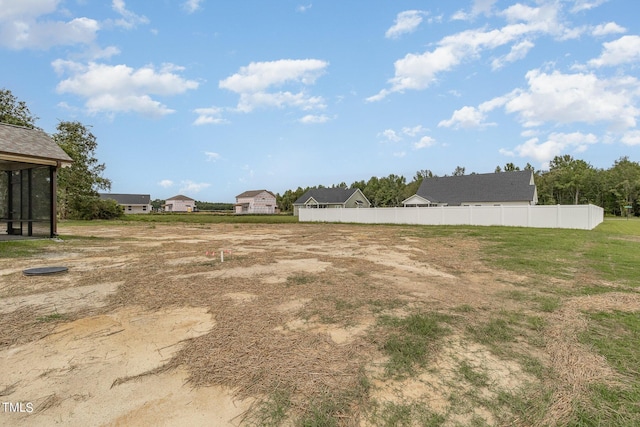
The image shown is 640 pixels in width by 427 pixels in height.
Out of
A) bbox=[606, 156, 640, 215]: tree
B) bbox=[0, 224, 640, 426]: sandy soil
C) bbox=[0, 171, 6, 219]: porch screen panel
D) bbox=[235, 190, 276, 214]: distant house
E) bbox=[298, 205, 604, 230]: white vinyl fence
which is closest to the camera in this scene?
bbox=[0, 224, 640, 426]: sandy soil

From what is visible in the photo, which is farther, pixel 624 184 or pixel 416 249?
pixel 624 184

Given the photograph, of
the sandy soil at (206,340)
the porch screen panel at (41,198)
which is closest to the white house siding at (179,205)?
the porch screen panel at (41,198)

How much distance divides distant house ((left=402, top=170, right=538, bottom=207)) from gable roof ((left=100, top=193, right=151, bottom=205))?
204ft

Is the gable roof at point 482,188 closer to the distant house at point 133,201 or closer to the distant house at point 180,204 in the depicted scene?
the distant house at point 133,201

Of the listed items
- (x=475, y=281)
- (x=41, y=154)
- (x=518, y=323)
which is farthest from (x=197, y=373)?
(x=41, y=154)

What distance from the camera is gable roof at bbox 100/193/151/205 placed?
2649 inches

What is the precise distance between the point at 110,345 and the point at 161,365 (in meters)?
0.81

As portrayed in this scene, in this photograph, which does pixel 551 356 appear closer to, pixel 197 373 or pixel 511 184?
pixel 197 373

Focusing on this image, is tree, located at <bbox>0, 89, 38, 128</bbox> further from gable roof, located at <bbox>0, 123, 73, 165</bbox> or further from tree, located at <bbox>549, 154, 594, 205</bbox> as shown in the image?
tree, located at <bbox>549, 154, 594, 205</bbox>

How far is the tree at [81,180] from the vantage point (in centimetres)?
3020

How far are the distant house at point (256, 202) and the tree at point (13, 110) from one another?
42.1m

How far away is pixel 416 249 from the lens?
1012 centimetres

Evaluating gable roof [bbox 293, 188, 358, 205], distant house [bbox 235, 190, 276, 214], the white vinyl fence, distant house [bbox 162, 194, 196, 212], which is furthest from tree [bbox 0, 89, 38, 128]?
distant house [bbox 162, 194, 196, 212]

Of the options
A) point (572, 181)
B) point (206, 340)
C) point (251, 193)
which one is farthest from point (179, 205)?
point (206, 340)
